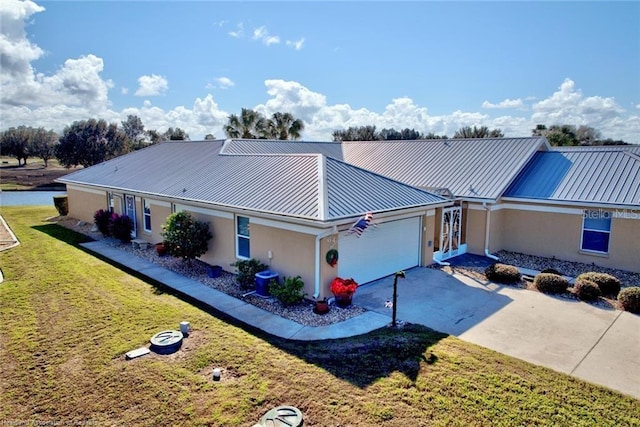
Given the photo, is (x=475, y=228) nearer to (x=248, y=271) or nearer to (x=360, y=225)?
(x=360, y=225)

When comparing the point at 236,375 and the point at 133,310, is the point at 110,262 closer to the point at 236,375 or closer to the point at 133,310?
the point at 133,310

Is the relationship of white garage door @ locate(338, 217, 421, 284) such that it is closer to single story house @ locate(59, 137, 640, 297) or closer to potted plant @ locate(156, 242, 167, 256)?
single story house @ locate(59, 137, 640, 297)

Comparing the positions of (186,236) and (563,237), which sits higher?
(186,236)

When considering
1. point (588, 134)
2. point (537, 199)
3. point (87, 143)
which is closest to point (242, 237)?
point (537, 199)

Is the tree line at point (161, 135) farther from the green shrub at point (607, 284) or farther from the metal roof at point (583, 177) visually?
the green shrub at point (607, 284)

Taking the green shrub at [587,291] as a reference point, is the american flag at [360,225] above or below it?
above

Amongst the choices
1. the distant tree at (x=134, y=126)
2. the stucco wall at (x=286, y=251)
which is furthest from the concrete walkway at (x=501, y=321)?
the distant tree at (x=134, y=126)
